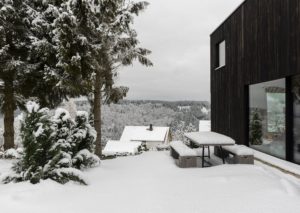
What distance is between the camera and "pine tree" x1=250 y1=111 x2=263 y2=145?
1157 centimetres

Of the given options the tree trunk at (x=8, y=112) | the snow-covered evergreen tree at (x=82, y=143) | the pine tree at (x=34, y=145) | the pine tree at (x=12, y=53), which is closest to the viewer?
the pine tree at (x=34, y=145)

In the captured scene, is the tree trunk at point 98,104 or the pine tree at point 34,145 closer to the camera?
the pine tree at point 34,145

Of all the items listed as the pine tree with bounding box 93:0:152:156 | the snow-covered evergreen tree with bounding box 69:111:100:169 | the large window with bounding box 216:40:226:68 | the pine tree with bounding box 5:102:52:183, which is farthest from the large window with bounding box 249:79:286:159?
the pine tree with bounding box 5:102:52:183

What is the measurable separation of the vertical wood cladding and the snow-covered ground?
3.61 meters

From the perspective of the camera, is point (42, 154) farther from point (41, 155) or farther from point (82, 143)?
point (82, 143)

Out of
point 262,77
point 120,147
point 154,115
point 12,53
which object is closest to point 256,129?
point 262,77

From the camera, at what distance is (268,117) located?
1079 cm

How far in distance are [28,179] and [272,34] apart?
26.6 ft

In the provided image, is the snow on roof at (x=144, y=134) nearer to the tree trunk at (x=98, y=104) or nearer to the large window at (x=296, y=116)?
the tree trunk at (x=98, y=104)

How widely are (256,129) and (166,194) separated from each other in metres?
6.70

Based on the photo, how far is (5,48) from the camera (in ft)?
39.5

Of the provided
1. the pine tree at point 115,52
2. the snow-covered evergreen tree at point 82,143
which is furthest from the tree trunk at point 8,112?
the snow-covered evergreen tree at point 82,143

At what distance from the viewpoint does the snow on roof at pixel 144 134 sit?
53.0m

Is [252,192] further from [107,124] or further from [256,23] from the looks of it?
[107,124]
